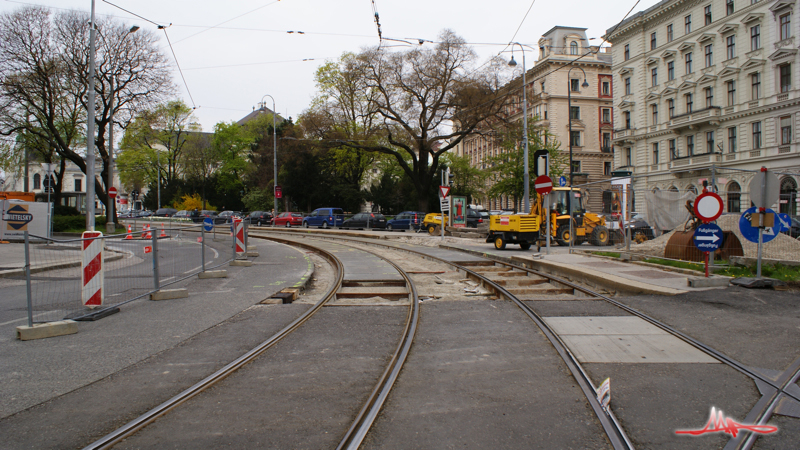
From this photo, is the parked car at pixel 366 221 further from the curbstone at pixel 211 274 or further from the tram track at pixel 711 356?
the tram track at pixel 711 356

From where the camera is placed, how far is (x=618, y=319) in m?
6.89

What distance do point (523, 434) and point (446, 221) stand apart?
100ft

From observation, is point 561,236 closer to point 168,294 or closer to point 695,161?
point 168,294

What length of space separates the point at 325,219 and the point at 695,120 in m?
30.8

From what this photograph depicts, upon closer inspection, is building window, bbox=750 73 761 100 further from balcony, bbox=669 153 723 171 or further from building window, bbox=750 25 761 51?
balcony, bbox=669 153 723 171

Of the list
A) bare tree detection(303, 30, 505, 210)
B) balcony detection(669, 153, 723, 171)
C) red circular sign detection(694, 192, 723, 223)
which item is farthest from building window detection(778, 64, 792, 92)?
red circular sign detection(694, 192, 723, 223)

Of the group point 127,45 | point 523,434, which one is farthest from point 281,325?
point 127,45

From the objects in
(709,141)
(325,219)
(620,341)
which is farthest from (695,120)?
(620,341)

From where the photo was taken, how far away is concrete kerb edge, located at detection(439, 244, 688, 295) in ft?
29.5

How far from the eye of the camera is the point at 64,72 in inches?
1158

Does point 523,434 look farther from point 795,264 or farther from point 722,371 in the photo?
point 795,264

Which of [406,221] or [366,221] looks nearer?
[406,221]

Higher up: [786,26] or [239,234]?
[786,26]

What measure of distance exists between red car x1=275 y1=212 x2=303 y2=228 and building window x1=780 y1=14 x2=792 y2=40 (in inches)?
1489
